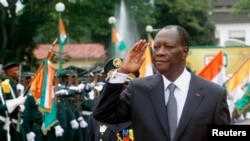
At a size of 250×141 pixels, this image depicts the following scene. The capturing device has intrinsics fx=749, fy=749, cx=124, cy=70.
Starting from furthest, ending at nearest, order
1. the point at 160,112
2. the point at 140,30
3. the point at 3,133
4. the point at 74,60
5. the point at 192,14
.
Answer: the point at 74,60 → the point at 192,14 → the point at 140,30 → the point at 3,133 → the point at 160,112

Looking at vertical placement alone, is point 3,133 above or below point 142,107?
below

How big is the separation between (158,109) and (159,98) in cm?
7

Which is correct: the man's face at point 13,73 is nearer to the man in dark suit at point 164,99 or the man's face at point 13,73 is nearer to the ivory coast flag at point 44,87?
the ivory coast flag at point 44,87

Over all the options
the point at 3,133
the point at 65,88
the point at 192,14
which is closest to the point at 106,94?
the point at 3,133

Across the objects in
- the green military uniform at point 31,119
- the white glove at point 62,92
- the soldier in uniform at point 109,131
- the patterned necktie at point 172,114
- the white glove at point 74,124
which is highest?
the patterned necktie at point 172,114

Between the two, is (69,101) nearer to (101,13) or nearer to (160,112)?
(160,112)

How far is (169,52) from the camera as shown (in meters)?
4.36

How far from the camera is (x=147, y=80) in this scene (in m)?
4.61

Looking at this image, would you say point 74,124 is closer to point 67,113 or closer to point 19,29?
point 67,113

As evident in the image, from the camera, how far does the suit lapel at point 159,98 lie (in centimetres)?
438

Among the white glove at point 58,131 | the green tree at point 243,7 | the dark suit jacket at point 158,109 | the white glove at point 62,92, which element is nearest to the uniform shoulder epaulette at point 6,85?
the white glove at point 58,131

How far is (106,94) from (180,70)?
466mm

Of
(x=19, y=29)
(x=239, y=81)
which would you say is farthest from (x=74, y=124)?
(x=19, y=29)

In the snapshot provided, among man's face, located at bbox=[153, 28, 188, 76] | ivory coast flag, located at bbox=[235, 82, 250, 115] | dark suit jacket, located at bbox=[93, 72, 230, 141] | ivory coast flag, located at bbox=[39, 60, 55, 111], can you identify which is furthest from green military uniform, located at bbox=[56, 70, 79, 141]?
man's face, located at bbox=[153, 28, 188, 76]
